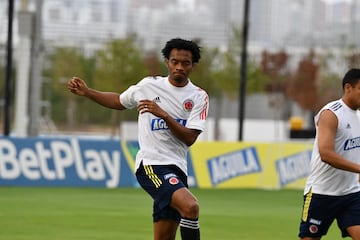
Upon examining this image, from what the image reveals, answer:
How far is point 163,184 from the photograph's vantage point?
993 cm

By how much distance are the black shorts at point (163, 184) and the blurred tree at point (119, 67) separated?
43581mm

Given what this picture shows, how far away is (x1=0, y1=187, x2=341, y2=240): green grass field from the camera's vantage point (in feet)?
49.9

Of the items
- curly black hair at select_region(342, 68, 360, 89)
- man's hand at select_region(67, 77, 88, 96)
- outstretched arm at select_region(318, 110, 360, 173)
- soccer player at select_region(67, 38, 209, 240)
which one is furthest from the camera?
man's hand at select_region(67, 77, 88, 96)

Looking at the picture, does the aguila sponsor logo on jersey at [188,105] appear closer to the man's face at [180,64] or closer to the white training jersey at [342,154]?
the man's face at [180,64]

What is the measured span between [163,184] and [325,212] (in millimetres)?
1487

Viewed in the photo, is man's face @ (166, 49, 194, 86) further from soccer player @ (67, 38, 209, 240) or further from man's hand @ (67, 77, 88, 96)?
man's hand @ (67, 77, 88, 96)

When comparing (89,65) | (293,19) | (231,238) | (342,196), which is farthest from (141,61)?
(293,19)

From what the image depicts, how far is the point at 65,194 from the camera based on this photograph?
23.5 metres

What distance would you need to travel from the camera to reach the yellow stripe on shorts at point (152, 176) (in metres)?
9.98

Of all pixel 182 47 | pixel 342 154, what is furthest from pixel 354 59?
pixel 182 47

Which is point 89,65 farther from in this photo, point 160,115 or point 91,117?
point 160,115

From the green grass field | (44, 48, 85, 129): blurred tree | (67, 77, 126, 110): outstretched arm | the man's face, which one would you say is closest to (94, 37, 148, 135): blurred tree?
(44, 48, 85, 129): blurred tree

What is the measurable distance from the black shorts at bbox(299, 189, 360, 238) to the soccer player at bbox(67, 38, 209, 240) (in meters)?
1.14

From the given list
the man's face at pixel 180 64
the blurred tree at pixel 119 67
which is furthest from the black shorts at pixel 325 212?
the blurred tree at pixel 119 67
